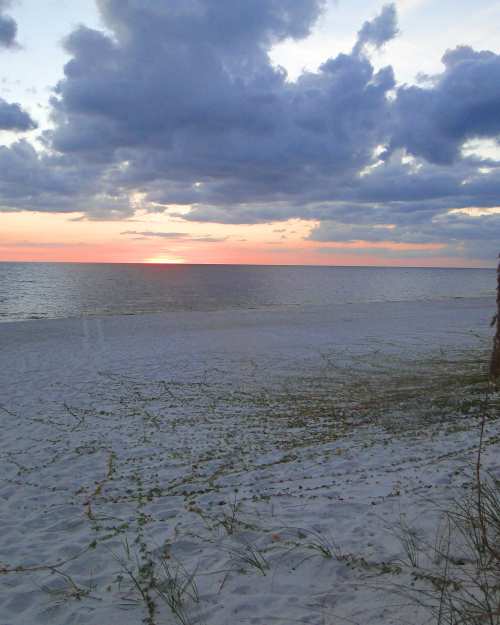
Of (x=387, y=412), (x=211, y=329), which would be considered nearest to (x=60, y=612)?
(x=387, y=412)

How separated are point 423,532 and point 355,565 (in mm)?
1059

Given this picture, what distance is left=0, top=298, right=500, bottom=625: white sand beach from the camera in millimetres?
4258

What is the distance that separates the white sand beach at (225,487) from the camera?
426 centimetres

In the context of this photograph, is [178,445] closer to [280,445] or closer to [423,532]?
[280,445]

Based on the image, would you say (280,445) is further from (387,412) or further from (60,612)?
(60,612)

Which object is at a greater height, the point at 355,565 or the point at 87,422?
the point at 355,565

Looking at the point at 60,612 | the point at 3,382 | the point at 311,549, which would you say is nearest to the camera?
the point at 60,612

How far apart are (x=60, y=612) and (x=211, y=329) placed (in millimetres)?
26048

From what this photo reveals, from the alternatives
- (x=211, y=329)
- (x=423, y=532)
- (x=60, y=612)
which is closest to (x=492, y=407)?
(x=423, y=532)

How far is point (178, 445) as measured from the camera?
9078 mm

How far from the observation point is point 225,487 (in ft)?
22.8

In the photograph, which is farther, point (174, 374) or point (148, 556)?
point (174, 374)

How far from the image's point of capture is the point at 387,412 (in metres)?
11.0

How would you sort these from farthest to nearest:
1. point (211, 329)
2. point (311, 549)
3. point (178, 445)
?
point (211, 329)
point (178, 445)
point (311, 549)
